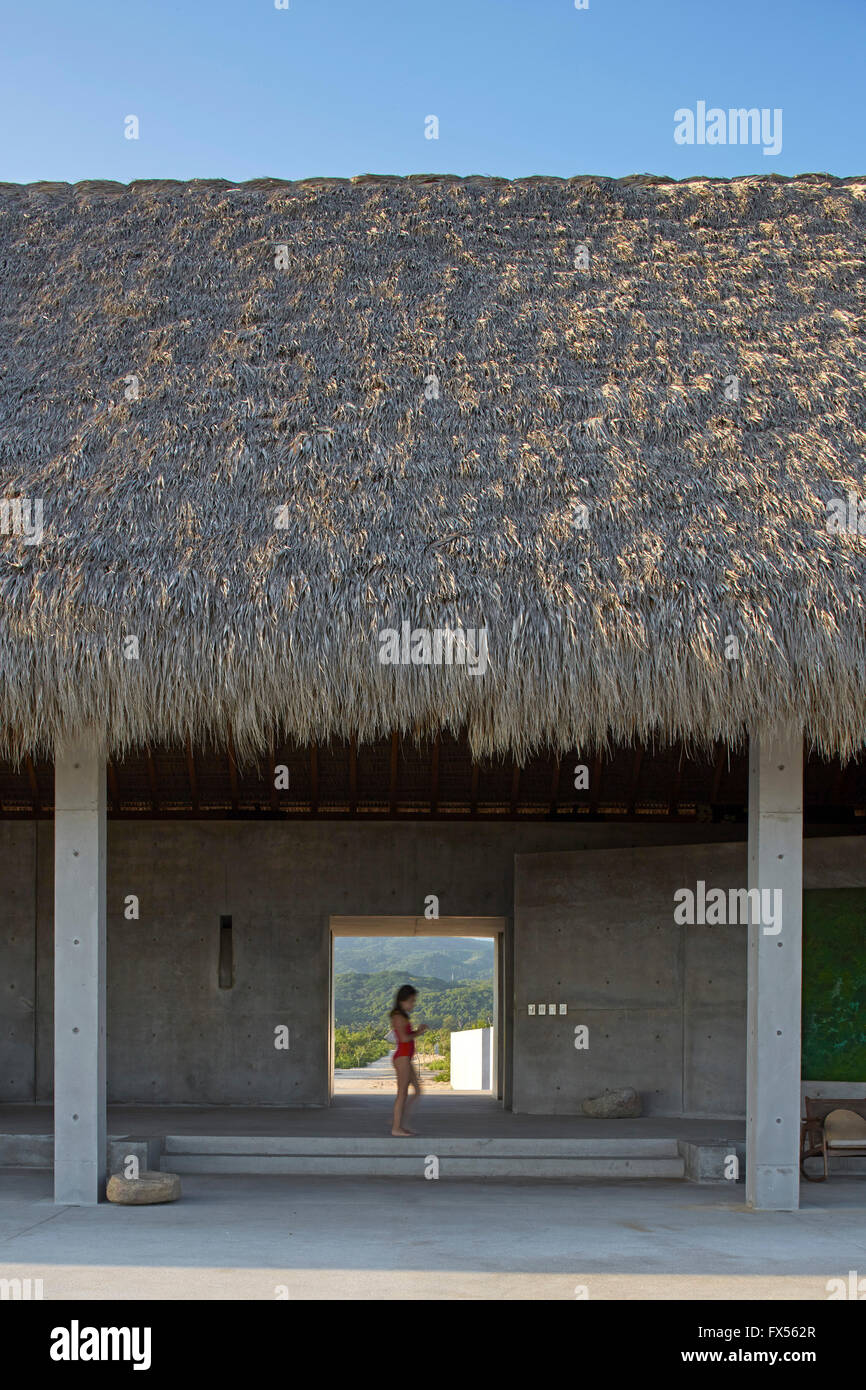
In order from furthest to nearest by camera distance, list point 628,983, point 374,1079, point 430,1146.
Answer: point 374,1079
point 628,983
point 430,1146

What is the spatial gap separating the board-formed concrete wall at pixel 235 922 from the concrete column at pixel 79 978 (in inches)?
182

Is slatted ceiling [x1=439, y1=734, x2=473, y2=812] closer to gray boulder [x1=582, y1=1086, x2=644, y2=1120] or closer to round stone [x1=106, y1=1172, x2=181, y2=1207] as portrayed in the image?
gray boulder [x1=582, y1=1086, x2=644, y2=1120]

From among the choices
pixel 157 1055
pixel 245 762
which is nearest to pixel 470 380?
pixel 245 762

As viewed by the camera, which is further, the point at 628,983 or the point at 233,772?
the point at 233,772

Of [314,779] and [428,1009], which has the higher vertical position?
[314,779]

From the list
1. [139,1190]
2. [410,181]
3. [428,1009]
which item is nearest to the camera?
[139,1190]

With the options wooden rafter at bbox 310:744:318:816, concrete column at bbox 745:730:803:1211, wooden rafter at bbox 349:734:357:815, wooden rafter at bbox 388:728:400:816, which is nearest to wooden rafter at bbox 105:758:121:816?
wooden rafter at bbox 310:744:318:816

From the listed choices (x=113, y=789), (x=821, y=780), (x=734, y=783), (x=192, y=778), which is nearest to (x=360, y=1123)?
(x=192, y=778)

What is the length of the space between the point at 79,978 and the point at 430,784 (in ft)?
16.9

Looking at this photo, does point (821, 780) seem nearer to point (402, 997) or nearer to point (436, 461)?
point (402, 997)

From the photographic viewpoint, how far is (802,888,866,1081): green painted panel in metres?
8.89

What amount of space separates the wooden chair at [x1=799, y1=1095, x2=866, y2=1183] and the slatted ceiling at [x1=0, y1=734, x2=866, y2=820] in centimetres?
356

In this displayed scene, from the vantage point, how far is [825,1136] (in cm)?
752
